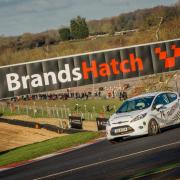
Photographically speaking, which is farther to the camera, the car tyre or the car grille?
the car tyre

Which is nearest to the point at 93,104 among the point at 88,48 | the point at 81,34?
the point at 88,48

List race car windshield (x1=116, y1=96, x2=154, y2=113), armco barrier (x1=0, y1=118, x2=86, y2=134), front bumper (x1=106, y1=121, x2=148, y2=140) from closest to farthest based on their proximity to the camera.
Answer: front bumper (x1=106, y1=121, x2=148, y2=140) → race car windshield (x1=116, y1=96, x2=154, y2=113) → armco barrier (x1=0, y1=118, x2=86, y2=134)

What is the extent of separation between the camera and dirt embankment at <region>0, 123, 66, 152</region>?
139ft

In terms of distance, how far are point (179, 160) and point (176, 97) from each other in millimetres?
8738

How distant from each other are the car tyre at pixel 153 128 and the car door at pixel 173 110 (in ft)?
2.71

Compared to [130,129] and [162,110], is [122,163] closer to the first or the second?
[130,129]

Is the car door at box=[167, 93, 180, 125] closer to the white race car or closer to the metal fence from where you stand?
the white race car

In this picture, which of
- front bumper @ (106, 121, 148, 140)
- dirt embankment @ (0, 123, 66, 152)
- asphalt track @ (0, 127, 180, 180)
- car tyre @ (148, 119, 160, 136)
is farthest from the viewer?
dirt embankment @ (0, 123, 66, 152)

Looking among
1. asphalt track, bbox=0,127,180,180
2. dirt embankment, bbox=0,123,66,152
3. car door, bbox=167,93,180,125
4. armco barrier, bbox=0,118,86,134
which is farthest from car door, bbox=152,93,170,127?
dirt embankment, bbox=0,123,66,152

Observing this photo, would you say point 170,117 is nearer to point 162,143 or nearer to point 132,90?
point 162,143

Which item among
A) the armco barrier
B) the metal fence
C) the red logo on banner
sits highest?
the red logo on banner

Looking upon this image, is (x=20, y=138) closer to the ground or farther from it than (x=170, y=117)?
closer to the ground

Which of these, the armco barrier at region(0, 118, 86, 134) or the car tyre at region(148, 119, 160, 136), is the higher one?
the car tyre at region(148, 119, 160, 136)

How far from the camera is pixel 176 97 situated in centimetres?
2145
